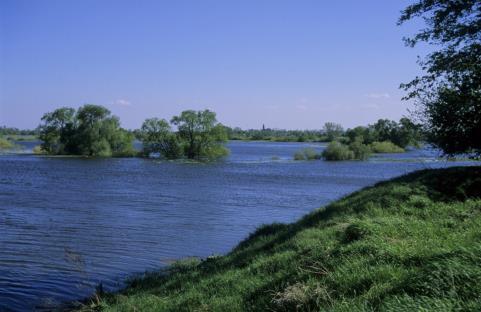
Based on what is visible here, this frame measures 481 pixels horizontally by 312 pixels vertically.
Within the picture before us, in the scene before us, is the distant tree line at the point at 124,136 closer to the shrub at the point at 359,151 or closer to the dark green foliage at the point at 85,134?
the dark green foliage at the point at 85,134

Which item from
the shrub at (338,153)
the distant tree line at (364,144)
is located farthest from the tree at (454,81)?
the shrub at (338,153)

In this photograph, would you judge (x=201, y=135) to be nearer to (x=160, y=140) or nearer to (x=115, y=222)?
(x=160, y=140)

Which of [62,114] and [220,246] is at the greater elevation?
[62,114]

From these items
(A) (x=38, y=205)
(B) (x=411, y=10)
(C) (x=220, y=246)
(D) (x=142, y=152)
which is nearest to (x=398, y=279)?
(B) (x=411, y=10)

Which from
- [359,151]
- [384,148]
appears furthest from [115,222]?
[384,148]

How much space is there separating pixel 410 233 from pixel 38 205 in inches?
1077

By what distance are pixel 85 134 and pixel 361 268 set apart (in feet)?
324

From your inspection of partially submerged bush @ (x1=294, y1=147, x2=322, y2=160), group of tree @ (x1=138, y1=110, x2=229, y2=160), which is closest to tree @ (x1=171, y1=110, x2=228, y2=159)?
group of tree @ (x1=138, y1=110, x2=229, y2=160)

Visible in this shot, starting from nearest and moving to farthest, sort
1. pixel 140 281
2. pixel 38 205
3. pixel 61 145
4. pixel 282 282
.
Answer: pixel 282 282 < pixel 140 281 < pixel 38 205 < pixel 61 145

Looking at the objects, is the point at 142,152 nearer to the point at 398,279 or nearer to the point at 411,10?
the point at 411,10

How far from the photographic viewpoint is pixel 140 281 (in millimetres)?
13781

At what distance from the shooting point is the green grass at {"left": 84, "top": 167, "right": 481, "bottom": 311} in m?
5.69

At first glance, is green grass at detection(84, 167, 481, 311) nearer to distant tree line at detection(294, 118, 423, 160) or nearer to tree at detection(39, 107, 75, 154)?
distant tree line at detection(294, 118, 423, 160)

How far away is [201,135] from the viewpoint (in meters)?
101
